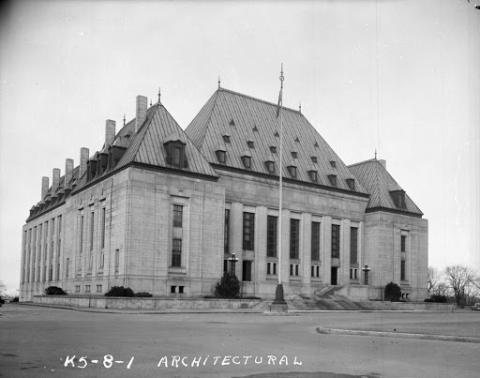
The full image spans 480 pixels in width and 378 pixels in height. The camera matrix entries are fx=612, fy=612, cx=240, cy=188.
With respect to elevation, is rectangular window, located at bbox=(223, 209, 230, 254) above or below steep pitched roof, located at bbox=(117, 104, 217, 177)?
below

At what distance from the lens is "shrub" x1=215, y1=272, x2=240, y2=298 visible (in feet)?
172

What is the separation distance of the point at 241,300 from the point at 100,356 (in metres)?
35.0

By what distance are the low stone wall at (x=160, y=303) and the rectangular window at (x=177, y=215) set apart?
9.74 m

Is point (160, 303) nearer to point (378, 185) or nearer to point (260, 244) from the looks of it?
point (260, 244)

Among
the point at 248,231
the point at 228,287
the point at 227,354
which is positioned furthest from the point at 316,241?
the point at 227,354

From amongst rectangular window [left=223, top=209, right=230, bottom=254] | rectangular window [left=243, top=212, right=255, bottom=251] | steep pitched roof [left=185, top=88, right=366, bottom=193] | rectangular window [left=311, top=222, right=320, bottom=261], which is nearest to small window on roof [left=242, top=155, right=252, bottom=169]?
steep pitched roof [left=185, top=88, right=366, bottom=193]

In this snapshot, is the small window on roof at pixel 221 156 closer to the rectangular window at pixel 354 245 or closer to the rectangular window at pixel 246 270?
the rectangular window at pixel 246 270

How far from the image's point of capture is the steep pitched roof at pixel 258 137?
199 ft

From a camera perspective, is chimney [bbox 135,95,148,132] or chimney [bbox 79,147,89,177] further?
chimney [bbox 79,147,89,177]

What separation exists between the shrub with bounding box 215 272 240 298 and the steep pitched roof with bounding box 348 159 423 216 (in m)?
23.6

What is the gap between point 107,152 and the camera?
188ft

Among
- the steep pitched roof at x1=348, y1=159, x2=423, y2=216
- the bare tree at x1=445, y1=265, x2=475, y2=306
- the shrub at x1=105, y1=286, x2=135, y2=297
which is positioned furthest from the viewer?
the bare tree at x1=445, y1=265, x2=475, y2=306

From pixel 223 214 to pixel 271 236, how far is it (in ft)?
26.4

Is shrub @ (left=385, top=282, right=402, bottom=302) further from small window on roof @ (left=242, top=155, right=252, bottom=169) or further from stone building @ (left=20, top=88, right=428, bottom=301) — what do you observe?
small window on roof @ (left=242, top=155, right=252, bottom=169)
